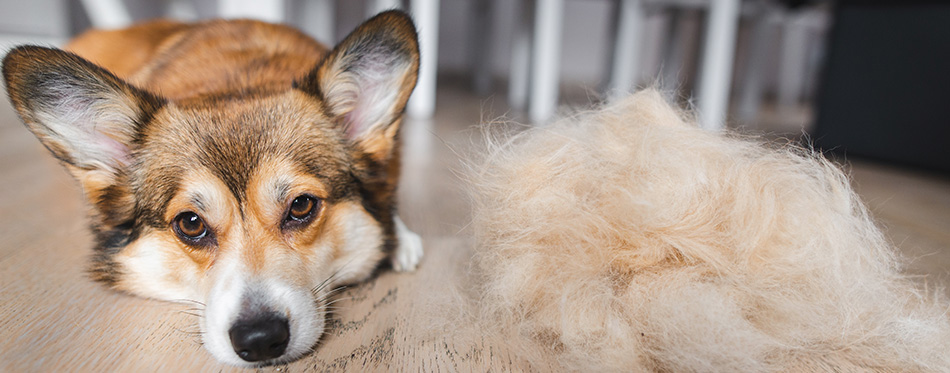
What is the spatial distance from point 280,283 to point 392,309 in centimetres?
23

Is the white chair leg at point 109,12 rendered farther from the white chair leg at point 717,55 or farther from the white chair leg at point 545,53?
the white chair leg at point 717,55

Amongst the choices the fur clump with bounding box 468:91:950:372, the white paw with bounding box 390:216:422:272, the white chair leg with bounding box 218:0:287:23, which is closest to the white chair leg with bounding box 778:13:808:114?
the white chair leg with bounding box 218:0:287:23

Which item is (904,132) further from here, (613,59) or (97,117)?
(97,117)

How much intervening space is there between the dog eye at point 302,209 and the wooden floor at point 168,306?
0.19 metres

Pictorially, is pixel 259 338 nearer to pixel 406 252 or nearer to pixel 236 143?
pixel 236 143

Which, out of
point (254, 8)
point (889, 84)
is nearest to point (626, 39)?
point (889, 84)

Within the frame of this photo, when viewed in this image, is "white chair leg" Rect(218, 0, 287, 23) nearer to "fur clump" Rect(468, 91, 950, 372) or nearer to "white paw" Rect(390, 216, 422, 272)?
"white paw" Rect(390, 216, 422, 272)

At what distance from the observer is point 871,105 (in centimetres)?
255

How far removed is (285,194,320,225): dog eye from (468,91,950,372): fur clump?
0.33m

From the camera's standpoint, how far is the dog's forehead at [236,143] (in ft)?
3.12

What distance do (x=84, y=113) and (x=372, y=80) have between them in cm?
55

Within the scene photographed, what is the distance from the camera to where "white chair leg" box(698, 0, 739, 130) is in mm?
3031

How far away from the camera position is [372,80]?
1.17 meters

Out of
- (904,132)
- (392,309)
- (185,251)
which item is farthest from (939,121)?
(185,251)
